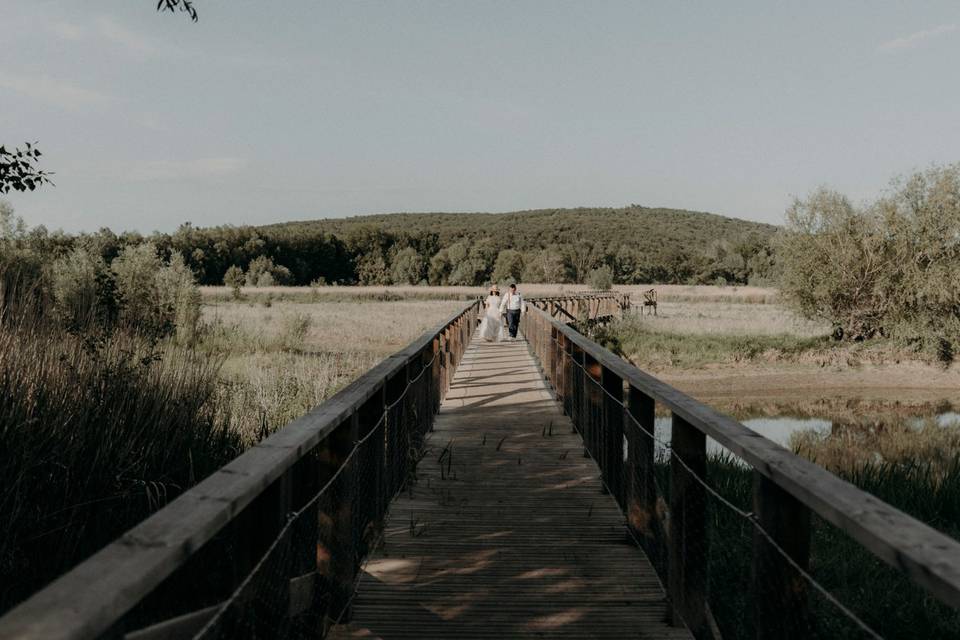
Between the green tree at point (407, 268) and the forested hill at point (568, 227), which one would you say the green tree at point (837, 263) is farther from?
the forested hill at point (568, 227)

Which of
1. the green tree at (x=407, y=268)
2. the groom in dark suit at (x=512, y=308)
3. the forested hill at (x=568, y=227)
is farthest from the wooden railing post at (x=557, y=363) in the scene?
the forested hill at (x=568, y=227)

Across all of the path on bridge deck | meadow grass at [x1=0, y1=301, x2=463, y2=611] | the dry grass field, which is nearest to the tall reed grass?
meadow grass at [x1=0, y1=301, x2=463, y2=611]

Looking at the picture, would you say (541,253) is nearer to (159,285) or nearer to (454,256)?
(454,256)

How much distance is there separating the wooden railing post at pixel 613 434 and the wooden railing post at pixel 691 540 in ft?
5.21

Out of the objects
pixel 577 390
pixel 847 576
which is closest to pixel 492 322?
pixel 577 390

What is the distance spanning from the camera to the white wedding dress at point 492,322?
1906cm

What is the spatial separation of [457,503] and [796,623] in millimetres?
3209

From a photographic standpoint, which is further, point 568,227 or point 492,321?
point 568,227

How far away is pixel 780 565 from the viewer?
2.38m

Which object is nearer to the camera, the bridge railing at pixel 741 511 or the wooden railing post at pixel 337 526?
the bridge railing at pixel 741 511

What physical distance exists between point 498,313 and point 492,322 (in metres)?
0.31

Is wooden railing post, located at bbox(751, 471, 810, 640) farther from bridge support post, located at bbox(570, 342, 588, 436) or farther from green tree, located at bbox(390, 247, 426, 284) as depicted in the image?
green tree, located at bbox(390, 247, 426, 284)

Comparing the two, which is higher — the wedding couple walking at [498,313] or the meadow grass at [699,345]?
the wedding couple walking at [498,313]

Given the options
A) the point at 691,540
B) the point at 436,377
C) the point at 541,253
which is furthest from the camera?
the point at 541,253
